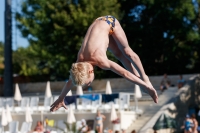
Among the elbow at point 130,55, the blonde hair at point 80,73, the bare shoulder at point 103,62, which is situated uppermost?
the elbow at point 130,55

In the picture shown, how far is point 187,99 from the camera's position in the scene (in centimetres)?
2173

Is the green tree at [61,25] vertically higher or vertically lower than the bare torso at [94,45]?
higher

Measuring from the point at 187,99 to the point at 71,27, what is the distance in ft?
27.6

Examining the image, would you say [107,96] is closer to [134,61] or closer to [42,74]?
[134,61]

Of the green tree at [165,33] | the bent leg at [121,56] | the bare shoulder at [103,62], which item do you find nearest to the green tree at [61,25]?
the green tree at [165,33]

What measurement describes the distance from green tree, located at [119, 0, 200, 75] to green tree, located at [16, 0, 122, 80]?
1.91m

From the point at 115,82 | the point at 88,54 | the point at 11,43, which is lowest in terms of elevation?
the point at 88,54

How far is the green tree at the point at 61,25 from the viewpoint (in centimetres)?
2652

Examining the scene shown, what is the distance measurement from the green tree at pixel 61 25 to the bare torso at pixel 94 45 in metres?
19.9

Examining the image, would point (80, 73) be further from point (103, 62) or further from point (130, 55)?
point (130, 55)

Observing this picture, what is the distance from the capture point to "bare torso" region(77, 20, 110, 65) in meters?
5.86

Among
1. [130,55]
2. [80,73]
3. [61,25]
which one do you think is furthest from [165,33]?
[80,73]

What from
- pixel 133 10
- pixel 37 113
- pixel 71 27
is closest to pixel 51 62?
pixel 71 27

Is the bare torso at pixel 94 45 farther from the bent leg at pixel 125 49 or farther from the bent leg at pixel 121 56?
the bent leg at pixel 121 56
